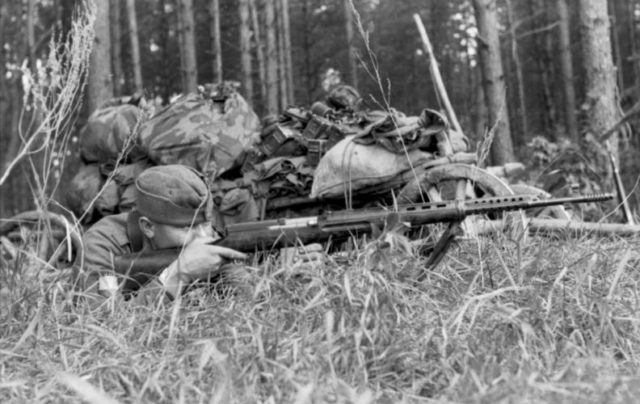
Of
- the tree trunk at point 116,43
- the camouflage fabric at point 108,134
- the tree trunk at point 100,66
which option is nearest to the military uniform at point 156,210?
the camouflage fabric at point 108,134

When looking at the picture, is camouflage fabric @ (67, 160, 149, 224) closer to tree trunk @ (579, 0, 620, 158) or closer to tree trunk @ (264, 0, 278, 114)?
tree trunk @ (579, 0, 620, 158)

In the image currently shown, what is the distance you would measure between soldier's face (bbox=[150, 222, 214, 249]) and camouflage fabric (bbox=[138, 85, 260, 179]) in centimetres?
Answer: 167

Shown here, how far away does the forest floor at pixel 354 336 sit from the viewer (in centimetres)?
261

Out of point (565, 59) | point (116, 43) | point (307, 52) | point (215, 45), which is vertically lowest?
point (565, 59)

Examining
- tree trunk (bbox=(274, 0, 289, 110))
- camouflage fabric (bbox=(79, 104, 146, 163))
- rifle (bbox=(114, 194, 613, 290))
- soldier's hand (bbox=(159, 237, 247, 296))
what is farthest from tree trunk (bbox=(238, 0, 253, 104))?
soldier's hand (bbox=(159, 237, 247, 296))

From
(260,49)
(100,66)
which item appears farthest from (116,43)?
(100,66)

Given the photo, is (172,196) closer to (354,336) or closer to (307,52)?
(354,336)

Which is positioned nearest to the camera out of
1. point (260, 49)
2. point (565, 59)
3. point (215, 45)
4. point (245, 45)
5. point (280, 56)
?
point (215, 45)

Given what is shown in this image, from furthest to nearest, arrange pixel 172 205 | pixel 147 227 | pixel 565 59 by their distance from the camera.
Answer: pixel 565 59 → pixel 147 227 → pixel 172 205

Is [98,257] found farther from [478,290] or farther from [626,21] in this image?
[626,21]

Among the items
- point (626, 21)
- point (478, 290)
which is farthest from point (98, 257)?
point (626, 21)

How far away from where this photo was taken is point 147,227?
389cm

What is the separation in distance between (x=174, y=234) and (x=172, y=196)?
0.18 m

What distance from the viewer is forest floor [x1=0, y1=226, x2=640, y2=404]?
2.61 meters
